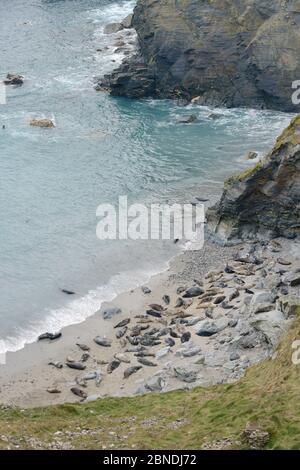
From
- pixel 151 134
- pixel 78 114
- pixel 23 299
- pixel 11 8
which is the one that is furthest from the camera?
pixel 11 8

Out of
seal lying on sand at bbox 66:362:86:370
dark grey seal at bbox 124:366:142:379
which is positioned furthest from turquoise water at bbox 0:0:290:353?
dark grey seal at bbox 124:366:142:379

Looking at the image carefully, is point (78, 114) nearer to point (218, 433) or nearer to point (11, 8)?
point (11, 8)

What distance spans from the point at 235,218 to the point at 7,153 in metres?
29.8

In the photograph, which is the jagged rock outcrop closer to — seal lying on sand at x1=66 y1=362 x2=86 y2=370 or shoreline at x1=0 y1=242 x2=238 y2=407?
shoreline at x1=0 y1=242 x2=238 y2=407

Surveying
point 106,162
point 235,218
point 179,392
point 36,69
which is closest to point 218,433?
point 179,392

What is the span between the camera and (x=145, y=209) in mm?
63594

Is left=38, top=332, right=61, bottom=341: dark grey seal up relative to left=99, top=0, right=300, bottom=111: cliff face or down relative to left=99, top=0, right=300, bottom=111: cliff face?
down

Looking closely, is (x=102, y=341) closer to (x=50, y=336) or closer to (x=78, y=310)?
(x=50, y=336)

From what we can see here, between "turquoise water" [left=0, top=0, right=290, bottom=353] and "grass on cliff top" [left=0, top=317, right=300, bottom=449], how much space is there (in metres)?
12.1

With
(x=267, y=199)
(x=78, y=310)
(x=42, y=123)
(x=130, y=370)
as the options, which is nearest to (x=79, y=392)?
(x=130, y=370)

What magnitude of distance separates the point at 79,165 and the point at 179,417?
44693mm

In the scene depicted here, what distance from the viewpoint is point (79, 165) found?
73.6 meters

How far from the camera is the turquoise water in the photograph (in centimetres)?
5206

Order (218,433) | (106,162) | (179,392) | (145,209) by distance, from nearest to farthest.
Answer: (218,433)
(179,392)
(145,209)
(106,162)
